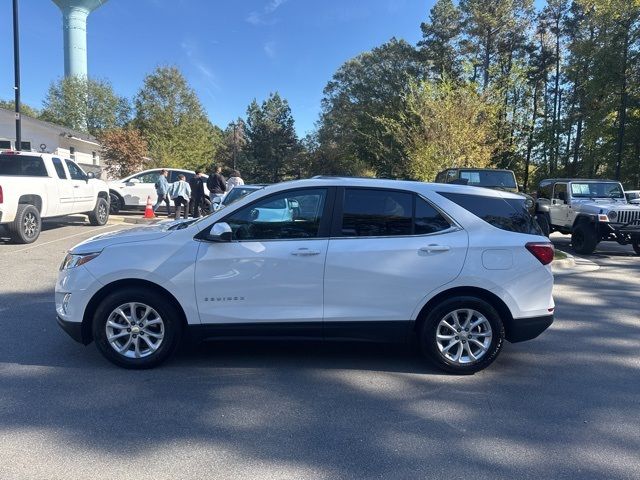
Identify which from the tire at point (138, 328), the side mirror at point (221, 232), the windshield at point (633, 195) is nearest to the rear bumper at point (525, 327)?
the side mirror at point (221, 232)

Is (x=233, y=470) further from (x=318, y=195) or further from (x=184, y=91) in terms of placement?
(x=184, y=91)

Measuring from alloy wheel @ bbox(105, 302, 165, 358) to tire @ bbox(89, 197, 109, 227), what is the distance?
11.2m

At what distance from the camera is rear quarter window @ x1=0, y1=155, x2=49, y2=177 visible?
11.7 meters

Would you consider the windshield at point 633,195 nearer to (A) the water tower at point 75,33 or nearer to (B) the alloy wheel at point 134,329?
(B) the alloy wheel at point 134,329

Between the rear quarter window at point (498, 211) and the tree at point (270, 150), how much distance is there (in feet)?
210

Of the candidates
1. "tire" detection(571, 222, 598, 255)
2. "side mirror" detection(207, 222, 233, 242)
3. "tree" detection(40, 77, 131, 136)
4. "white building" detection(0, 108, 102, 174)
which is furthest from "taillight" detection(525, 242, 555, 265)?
"tree" detection(40, 77, 131, 136)

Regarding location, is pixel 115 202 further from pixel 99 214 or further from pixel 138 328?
pixel 138 328

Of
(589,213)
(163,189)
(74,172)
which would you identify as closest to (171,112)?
(163,189)

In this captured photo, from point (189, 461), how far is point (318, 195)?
239 cm

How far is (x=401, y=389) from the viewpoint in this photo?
4188 mm

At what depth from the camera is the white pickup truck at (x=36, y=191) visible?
10.7 m

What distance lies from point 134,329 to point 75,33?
49301 mm

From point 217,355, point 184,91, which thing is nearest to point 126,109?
point 184,91

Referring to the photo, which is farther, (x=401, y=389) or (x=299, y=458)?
(x=401, y=389)
